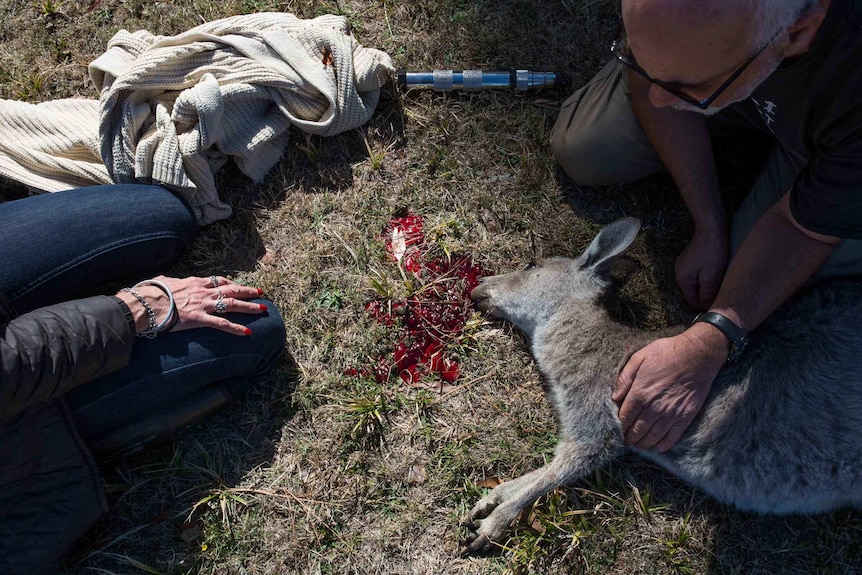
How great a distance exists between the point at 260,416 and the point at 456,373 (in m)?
1.10

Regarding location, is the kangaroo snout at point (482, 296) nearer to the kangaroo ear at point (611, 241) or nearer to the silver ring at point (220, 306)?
the kangaroo ear at point (611, 241)

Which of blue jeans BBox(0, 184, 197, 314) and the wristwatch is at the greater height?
blue jeans BBox(0, 184, 197, 314)

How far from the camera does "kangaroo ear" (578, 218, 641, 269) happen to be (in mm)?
3168

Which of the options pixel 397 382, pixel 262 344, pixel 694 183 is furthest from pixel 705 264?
pixel 262 344

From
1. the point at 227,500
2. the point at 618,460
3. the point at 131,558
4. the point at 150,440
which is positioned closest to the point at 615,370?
the point at 618,460

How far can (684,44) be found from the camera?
205 centimetres

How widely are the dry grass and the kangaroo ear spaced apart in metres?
0.39

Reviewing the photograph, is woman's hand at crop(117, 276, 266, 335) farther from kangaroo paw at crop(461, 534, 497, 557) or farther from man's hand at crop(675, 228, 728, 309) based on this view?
man's hand at crop(675, 228, 728, 309)

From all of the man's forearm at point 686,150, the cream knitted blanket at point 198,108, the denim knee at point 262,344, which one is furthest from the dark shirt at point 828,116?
the denim knee at point 262,344

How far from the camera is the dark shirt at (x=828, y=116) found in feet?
7.54

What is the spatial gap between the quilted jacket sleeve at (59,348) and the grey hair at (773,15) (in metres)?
2.70

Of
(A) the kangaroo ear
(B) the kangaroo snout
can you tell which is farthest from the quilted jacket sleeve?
(A) the kangaroo ear

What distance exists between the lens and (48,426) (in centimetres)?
274

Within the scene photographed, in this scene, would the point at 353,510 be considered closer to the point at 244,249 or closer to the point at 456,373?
the point at 456,373
